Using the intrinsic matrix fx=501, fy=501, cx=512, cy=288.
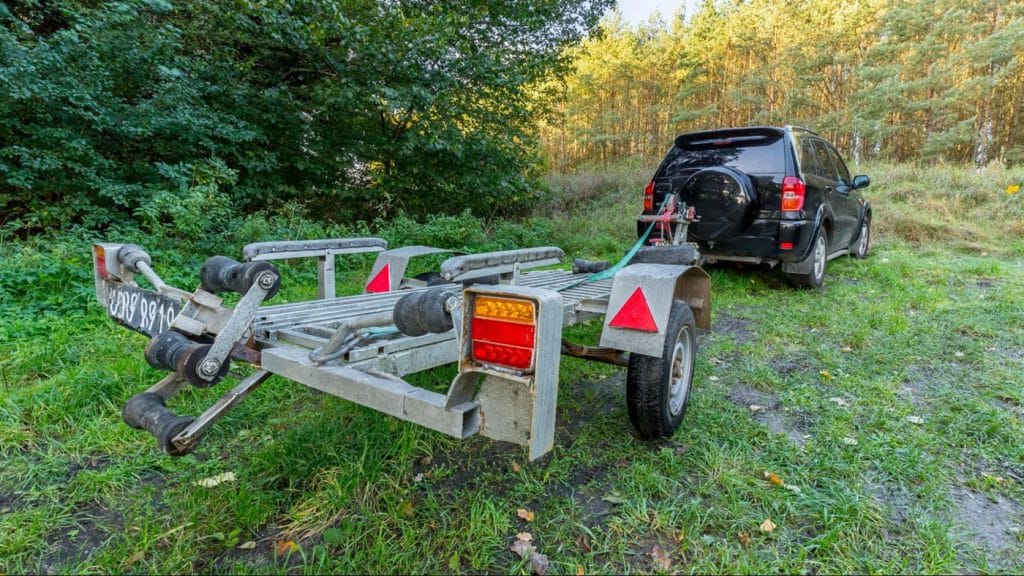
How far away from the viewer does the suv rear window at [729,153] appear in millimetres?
5160

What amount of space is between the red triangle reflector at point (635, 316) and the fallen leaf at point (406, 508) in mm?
1145

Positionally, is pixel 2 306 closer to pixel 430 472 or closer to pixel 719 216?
pixel 430 472

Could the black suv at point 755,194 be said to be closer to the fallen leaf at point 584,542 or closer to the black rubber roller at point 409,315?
the fallen leaf at point 584,542

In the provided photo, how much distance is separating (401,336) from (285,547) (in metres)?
0.89

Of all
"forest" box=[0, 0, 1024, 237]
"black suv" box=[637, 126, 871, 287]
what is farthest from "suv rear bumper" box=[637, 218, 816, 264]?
"forest" box=[0, 0, 1024, 237]

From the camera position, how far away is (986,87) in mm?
18359

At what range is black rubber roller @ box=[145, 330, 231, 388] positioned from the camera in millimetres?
1766

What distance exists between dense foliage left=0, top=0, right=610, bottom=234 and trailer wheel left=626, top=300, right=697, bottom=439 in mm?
5537

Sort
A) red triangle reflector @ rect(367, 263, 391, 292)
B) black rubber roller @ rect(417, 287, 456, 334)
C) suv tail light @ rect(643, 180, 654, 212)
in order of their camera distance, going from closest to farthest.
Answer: black rubber roller @ rect(417, 287, 456, 334) < red triangle reflector @ rect(367, 263, 391, 292) < suv tail light @ rect(643, 180, 654, 212)

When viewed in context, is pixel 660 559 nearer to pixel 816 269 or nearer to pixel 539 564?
pixel 539 564

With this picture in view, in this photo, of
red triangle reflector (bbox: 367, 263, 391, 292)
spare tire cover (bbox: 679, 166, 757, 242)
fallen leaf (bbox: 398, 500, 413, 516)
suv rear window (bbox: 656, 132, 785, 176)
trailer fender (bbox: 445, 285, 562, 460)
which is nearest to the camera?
trailer fender (bbox: 445, 285, 562, 460)

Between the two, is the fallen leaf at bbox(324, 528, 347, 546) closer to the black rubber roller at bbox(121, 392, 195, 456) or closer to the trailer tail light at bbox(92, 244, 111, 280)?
the black rubber roller at bbox(121, 392, 195, 456)

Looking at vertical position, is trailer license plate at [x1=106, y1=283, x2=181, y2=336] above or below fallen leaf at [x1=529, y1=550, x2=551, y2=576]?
above

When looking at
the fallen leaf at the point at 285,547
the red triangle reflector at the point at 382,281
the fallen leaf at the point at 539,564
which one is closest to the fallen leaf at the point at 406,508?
the fallen leaf at the point at 285,547
